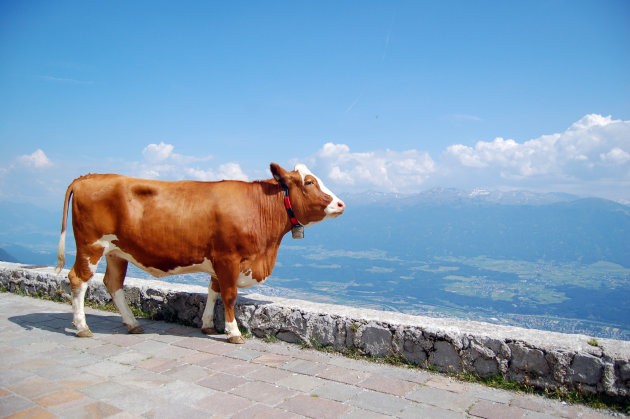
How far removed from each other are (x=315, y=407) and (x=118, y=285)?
11.4 feet

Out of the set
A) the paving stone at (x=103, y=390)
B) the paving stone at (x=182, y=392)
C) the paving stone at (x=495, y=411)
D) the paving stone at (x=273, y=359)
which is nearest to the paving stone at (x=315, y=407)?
the paving stone at (x=182, y=392)

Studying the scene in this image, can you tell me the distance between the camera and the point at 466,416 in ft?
Result: 10.1

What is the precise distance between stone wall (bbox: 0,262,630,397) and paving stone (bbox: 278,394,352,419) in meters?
1.14

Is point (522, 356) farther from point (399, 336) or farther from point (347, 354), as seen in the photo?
point (347, 354)

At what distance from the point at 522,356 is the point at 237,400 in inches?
96.3

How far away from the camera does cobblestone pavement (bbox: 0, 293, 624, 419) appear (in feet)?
10.4

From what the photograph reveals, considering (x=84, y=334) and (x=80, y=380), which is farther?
(x=84, y=334)

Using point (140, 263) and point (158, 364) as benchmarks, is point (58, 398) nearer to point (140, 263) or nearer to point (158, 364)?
point (158, 364)

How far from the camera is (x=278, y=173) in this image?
504cm

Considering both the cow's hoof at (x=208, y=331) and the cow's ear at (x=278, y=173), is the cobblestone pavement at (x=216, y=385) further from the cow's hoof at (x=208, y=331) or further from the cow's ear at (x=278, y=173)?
the cow's ear at (x=278, y=173)

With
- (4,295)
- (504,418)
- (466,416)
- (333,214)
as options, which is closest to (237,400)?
(466,416)

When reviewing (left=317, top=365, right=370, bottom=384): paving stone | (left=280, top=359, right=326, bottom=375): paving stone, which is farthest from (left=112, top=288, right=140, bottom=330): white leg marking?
(left=317, top=365, right=370, bottom=384): paving stone

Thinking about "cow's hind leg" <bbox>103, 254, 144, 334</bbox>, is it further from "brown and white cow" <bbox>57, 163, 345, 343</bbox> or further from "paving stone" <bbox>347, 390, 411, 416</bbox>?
"paving stone" <bbox>347, 390, 411, 416</bbox>

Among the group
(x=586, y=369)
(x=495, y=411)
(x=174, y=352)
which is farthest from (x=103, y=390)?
(x=586, y=369)
